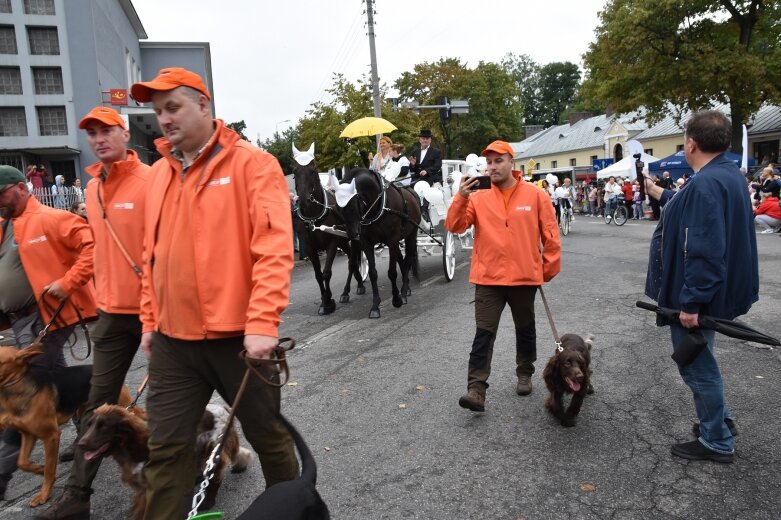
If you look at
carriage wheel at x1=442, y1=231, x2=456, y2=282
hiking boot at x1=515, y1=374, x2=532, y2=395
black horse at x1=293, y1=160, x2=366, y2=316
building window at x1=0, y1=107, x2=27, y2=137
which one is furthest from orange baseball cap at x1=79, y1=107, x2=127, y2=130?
building window at x1=0, y1=107, x2=27, y2=137

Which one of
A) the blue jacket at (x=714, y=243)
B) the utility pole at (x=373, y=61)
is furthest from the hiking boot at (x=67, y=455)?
the utility pole at (x=373, y=61)

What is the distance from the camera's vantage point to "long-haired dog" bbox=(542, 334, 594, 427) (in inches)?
162

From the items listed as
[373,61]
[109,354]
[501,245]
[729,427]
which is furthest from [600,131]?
[109,354]

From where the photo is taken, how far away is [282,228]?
2.46 m

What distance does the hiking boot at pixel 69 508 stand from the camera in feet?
10.1

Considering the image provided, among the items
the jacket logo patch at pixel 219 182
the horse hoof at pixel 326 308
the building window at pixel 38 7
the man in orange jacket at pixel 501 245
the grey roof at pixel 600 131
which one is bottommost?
the horse hoof at pixel 326 308

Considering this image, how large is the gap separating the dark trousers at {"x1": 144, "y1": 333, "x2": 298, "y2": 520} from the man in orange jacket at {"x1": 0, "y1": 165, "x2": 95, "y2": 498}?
5.55 ft

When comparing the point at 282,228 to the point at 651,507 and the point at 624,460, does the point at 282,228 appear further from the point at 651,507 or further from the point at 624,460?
the point at 624,460

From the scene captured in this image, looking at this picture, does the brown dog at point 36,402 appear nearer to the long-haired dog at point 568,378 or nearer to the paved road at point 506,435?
the paved road at point 506,435

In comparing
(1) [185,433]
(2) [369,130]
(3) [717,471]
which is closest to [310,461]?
(1) [185,433]

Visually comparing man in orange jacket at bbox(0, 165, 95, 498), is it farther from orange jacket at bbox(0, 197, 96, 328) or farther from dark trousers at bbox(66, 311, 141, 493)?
dark trousers at bbox(66, 311, 141, 493)

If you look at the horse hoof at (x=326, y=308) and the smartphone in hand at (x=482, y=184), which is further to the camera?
the horse hoof at (x=326, y=308)

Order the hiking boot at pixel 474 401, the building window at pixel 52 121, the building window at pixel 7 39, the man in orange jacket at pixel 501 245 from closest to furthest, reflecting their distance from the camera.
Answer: the hiking boot at pixel 474 401
the man in orange jacket at pixel 501 245
the building window at pixel 7 39
the building window at pixel 52 121

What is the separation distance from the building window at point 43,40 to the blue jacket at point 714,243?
134 feet
